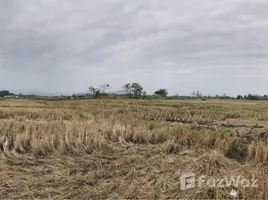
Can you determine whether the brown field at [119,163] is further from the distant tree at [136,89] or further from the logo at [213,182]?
the distant tree at [136,89]

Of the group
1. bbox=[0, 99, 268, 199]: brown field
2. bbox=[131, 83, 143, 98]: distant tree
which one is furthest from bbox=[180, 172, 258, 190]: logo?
bbox=[131, 83, 143, 98]: distant tree

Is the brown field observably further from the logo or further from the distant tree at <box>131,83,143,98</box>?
the distant tree at <box>131,83,143,98</box>

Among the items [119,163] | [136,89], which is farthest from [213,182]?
[136,89]

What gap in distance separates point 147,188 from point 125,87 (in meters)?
100

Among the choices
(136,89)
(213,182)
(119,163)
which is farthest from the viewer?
(136,89)

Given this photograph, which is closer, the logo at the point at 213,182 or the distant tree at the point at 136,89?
the logo at the point at 213,182

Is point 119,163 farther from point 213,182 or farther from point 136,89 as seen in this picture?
point 136,89

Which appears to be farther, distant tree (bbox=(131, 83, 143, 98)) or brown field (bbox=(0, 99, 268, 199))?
distant tree (bbox=(131, 83, 143, 98))

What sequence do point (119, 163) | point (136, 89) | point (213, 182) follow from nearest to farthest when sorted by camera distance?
point (213, 182) → point (119, 163) → point (136, 89)

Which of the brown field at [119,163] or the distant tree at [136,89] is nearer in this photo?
the brown field at [119,163]

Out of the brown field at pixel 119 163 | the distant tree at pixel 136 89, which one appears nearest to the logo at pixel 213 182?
the brown field at pixel 119 163

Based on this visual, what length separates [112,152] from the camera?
736cm

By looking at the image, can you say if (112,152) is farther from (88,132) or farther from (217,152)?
(217,152)

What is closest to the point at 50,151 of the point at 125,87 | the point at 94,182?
the point at 94,182
